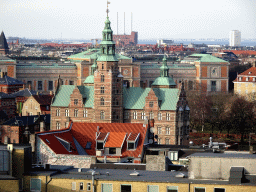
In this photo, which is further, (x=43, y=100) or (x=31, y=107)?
(x=43, y=100)

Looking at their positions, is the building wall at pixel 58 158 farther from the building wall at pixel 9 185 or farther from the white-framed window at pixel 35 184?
the building wall at pixel 9 185

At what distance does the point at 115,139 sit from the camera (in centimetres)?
8500

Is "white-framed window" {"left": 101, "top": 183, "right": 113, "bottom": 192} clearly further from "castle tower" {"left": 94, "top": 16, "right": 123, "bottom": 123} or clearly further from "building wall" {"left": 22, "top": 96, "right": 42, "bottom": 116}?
"building wall" {"left": 22, "top": 96, "right": 42, "bottom": 116}

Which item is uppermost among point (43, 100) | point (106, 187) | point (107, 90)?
point (106, 187)

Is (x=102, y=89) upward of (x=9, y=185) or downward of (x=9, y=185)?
downward

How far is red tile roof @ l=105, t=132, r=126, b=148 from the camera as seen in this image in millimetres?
84125

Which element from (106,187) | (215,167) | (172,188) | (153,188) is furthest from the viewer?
(106,187)

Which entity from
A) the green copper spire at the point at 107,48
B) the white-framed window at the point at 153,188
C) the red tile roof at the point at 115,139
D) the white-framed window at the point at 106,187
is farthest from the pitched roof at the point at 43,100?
the white-framed window at the point at 153,188

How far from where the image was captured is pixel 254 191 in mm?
52781

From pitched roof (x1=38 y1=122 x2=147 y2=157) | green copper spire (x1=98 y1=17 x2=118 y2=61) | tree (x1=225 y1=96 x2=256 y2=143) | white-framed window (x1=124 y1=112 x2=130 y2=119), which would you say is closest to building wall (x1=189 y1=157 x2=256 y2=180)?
pitched roof (x1=38 y1=122 x2=147 y2=157)

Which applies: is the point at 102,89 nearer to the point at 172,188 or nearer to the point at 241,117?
the point at 241,117

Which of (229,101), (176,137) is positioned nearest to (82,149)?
(176,137)

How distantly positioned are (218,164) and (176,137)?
59479 millimetres

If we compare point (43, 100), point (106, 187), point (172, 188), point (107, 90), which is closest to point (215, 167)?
point (172, 188)
